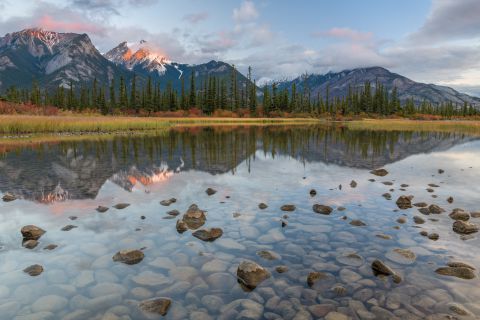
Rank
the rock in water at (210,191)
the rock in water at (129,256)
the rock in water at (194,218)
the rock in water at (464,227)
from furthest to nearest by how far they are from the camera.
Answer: the rock in water at (210,191) → the rock in water at (194,218) → the rock in water at (464,227) → the rock in water at (129,256)

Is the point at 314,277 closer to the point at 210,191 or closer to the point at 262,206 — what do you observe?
the point at 262,206

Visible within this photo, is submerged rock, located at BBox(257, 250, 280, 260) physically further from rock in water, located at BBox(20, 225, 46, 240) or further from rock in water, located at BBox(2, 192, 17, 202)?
rock in water, located at BBox(2, 192, 17, 202)

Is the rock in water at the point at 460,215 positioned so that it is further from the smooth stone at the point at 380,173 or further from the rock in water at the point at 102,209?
the rock in water at the point at 102,209

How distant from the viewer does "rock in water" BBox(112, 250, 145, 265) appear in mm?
8231

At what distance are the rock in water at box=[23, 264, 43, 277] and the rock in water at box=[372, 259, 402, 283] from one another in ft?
24.6

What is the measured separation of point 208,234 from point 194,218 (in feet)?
4.65

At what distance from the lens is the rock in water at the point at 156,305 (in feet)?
20.3

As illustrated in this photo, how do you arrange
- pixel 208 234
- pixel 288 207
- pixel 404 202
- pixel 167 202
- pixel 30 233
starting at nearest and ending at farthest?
pixel 30 233 < pixel 208 234 < pixel 288 207 < pixel 404 202 < pixel 167 202

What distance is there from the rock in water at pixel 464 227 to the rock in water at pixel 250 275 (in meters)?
6.55

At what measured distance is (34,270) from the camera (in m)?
7.62

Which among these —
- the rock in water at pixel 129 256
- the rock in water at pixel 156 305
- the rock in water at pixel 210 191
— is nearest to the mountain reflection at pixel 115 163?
the rock in water at pixel 210 191

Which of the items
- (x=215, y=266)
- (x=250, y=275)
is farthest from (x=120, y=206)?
(x=250, y=275)

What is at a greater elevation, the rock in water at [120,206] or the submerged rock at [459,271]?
the rock in water at [120,206]

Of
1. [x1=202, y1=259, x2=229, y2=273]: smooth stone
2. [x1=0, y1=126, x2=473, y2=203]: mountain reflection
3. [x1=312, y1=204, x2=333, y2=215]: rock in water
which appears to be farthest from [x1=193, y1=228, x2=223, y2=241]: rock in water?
[x1=0, y1=126, x2=473, y2=203]: mountain reflection
